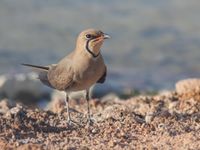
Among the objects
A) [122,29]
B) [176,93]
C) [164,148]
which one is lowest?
[164,148]

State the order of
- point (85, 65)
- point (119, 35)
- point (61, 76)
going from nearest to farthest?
point (85, 65), point (61, 76), point (119, 35)

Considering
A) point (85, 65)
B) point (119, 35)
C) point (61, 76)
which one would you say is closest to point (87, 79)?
point (85, 65)

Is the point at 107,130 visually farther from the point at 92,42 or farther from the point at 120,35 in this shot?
the point at 120,35

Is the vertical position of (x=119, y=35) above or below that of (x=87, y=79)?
above

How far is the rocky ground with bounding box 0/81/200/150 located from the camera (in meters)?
7.07

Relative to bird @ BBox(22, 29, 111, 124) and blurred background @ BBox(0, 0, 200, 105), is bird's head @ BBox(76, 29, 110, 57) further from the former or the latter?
blurred background @ BBox(0, 0, 200, 105)

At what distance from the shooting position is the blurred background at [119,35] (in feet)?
68.3

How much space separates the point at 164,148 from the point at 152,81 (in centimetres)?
1304

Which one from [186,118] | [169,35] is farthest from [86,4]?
[186,118]

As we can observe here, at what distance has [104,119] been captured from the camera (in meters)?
8.29

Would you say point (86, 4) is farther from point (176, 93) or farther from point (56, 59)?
point (176, 93)

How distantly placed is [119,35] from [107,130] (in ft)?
55.7

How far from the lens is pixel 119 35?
24484 millimetres

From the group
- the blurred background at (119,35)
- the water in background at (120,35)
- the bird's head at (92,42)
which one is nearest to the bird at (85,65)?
the bird's head at (92,42)
